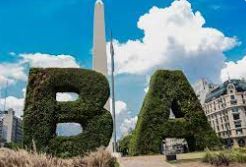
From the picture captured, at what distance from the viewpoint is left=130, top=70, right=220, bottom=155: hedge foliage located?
1082 inches

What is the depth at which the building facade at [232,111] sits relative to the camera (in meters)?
101

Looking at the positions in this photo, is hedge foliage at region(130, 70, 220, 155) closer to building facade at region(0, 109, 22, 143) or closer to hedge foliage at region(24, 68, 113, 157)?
hedge foliage at region(24, 68, 113, 157)

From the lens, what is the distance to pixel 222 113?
107312mm

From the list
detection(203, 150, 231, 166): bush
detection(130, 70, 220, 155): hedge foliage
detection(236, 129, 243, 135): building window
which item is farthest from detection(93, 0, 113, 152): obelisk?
detection(236, 129, 243, 135): building window

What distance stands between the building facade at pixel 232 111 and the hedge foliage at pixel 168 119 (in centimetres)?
7511

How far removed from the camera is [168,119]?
28453 mm

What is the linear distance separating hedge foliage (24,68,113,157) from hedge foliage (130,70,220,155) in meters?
3.22

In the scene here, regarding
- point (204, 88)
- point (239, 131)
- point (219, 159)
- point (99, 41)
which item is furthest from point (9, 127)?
point (219, 159)

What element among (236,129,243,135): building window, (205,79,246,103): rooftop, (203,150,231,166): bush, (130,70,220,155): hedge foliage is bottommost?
→ (203,150,231,166): bush

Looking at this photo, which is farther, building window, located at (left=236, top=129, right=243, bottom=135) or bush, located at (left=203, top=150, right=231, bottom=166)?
building window, located at (left=236, top=129, right=243, bottom=135)

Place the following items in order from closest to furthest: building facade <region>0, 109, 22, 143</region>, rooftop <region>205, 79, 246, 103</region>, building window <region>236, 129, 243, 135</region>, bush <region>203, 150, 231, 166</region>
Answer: bush <region>203, 150, 231, 166</region> → building window <region>236, 129, 243, 135</region> → rooftop <region>205, 79, 246, 103</region> → building facade <region>0, 109, 22, 143</region>

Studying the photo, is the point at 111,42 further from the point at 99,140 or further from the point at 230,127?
the point at 230,127

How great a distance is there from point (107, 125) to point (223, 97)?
85.5 m

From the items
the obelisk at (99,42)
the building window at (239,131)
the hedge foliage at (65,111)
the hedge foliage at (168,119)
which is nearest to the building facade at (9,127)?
the building window at (239,131)
